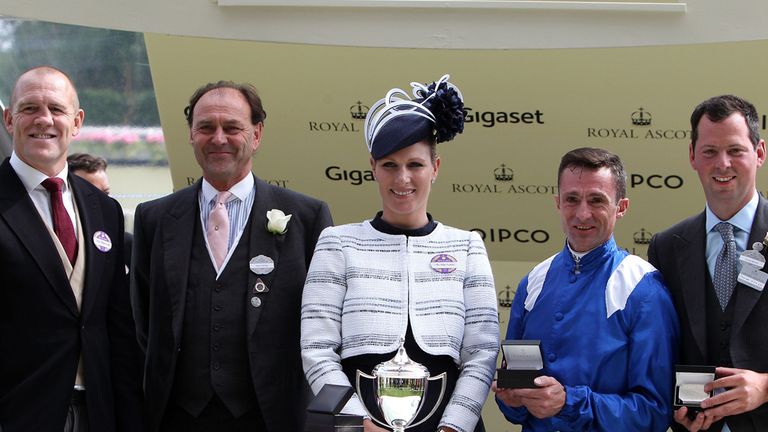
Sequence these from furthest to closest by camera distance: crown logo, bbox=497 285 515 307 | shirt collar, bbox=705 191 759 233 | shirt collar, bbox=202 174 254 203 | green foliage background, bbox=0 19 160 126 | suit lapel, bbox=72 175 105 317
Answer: green foliage background, bbox=0 19 160 126 < crown logo, bbox=497 285 515 307 < shirt collar, bbox=202 174 254 203 < suit lapel, bbox=72 175 105 317 < shirt collar, bbox=705 191 759 233

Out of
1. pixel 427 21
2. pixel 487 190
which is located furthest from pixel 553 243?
pixel 427 21

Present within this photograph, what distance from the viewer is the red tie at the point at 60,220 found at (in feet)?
9.89

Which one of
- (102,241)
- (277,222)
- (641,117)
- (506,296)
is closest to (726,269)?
(277,222)

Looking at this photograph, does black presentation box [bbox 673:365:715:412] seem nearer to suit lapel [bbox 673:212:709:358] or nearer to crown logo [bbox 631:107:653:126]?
suit lapel [bbox 673:212:709:358]

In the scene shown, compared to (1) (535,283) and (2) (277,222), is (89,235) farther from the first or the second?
(1) (535,283)

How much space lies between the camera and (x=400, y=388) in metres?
2.49

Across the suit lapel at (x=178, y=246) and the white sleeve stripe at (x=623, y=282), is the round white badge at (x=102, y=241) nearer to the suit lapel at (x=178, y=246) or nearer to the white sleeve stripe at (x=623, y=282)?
the suit lapel at (x=178, y=246)

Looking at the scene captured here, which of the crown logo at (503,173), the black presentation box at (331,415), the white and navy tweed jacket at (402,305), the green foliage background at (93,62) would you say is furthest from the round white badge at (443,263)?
the green foliage background at (93,62)

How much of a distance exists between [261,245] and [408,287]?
538mm

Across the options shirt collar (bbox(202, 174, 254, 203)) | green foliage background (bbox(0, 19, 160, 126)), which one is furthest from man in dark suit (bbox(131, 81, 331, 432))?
green foliage background (bbox(0, 19, 160, 126))

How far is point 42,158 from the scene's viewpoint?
2.99m

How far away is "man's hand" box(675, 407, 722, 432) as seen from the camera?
8.60ft

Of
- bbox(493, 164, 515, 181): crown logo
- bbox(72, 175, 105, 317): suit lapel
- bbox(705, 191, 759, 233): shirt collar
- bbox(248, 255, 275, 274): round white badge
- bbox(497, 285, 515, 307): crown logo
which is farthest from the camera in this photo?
bbox(497, 285, 515, 307): crown logo

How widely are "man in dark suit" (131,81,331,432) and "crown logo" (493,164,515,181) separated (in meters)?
2.29
